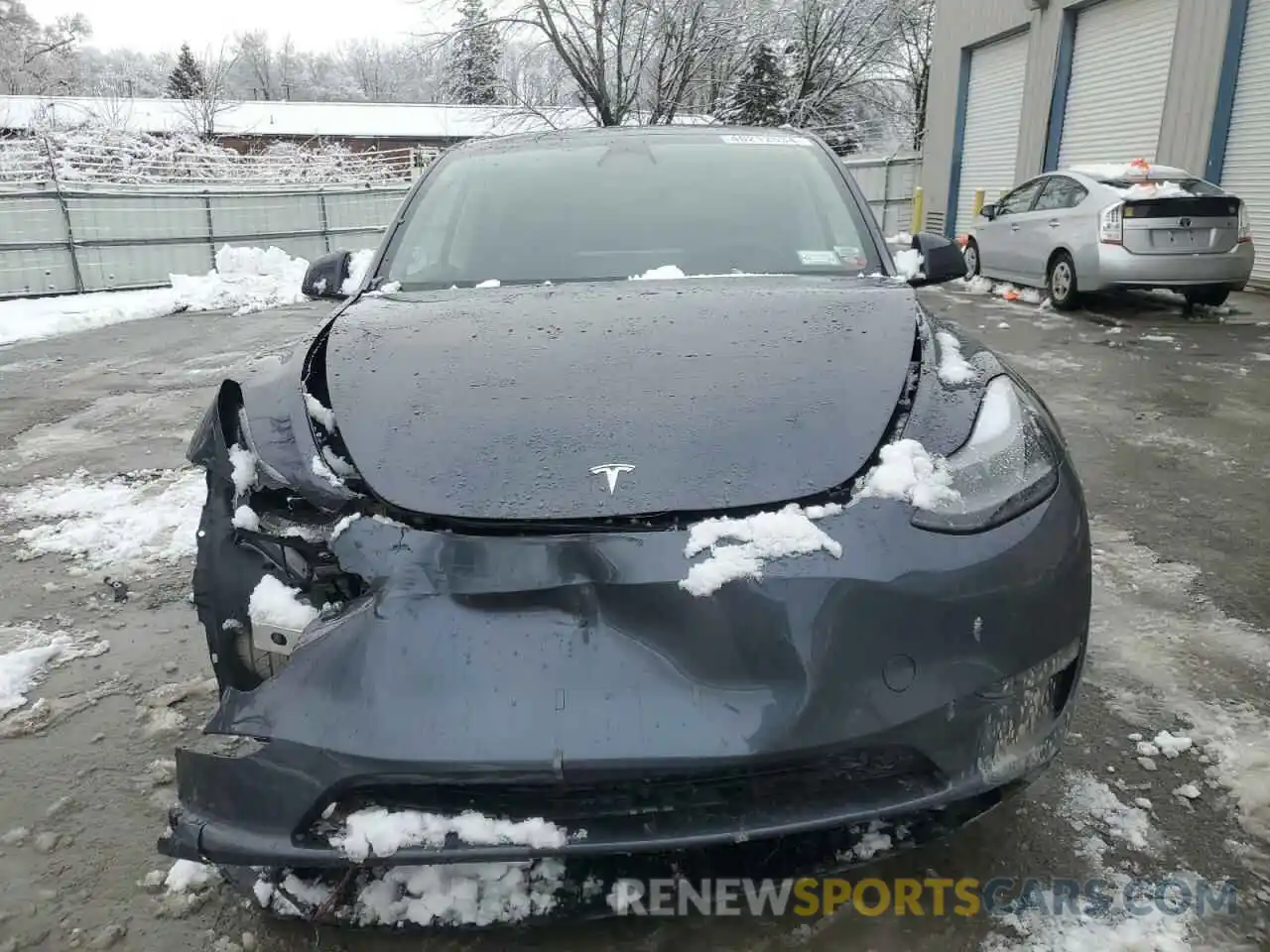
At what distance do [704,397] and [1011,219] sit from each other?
1071 centimetres

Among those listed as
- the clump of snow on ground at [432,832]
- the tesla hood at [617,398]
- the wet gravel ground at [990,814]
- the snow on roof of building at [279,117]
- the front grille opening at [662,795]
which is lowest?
the wet gravel ground at [990,814]

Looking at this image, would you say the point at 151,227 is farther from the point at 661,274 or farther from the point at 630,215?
the point at 661,274

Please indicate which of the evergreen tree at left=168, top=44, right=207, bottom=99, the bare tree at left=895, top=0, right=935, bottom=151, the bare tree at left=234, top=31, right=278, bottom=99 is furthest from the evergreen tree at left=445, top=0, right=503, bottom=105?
the bare tree at left=234, top=31, right=278, bottom=99

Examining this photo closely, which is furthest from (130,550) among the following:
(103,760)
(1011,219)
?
(1011,219)

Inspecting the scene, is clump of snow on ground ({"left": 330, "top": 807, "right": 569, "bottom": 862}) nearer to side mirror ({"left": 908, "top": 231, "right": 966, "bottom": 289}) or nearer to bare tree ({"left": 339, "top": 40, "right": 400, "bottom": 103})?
side mirror ({"left": 908, "top": 231, "right": 966, "bottom": 289})

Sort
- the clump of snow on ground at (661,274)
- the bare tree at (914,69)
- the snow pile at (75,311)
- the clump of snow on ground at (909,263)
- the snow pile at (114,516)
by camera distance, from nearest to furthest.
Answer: the clump of snow on ground at (661,274) → the clump of snow on ground at (909,263) → the snow pile at (114,516) → the snow pile at (75,311) → the bare tree at (914,69)

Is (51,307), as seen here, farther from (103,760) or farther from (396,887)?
(396,887)

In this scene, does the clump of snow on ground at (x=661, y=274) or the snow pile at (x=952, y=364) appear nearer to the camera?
the snow pile at (x=952, y=364)

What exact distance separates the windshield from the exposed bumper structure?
137cm

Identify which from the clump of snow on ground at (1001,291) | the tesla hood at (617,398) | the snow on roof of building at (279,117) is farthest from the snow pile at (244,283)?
the snow on roof of building at (279,117)

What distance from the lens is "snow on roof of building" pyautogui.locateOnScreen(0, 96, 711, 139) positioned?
40.4m

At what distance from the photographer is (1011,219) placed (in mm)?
11078

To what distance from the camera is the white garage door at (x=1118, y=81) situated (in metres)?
12.5

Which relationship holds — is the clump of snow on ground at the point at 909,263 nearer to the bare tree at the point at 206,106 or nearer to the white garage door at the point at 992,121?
the white garage door at the point at 992,121
